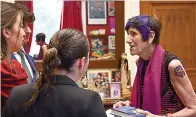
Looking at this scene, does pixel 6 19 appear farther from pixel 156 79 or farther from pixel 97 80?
pixel 97 80

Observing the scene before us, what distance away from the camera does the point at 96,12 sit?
10.4ft

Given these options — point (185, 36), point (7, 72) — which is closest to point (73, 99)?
point (7, 72)

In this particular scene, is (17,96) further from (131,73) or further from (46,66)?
(131,73)

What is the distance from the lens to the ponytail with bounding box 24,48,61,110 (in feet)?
3.70

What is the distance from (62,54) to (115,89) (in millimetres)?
1922

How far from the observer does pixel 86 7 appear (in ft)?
10.4

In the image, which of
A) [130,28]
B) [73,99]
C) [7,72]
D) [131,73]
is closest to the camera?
[73,99]

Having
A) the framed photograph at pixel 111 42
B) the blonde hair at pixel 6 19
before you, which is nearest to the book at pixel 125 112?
the blonde hair at pixel 6 19

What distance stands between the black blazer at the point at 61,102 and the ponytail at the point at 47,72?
15mm

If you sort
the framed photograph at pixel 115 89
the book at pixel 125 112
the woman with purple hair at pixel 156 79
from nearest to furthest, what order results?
the book at pixel 125 112
the woman with purple hair at pixel 156 79
the framed photograph at pixel 115 89

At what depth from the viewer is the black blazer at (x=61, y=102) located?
1106 mm

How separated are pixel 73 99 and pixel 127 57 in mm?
2120

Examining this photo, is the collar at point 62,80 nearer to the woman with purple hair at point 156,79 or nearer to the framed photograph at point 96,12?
the woman with purple hair at point 156,79

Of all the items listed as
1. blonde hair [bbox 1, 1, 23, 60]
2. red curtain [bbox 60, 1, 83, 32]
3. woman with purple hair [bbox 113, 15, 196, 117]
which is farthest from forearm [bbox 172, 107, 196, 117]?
red curtain [bbox 60, 1, 83, 32]
